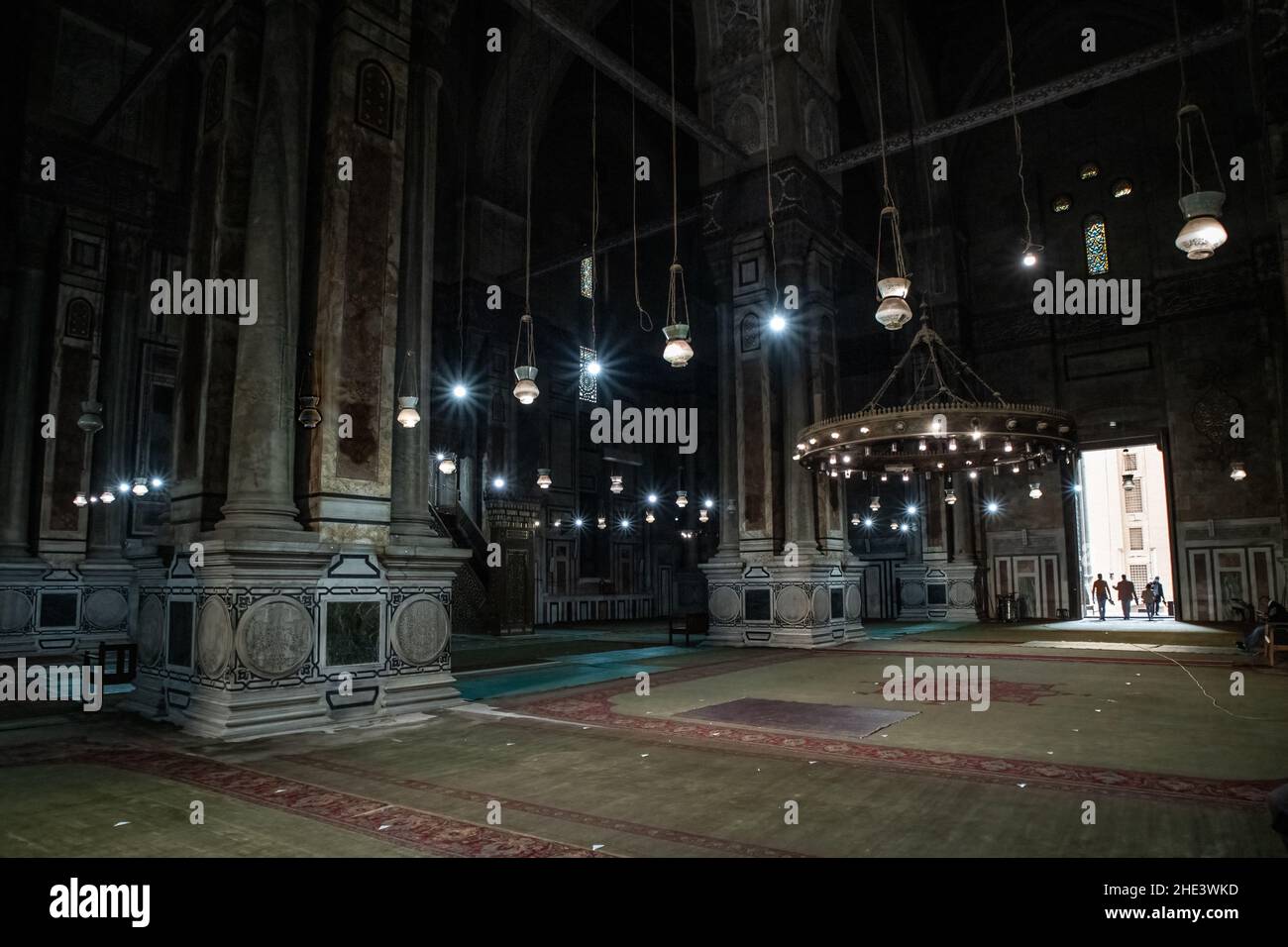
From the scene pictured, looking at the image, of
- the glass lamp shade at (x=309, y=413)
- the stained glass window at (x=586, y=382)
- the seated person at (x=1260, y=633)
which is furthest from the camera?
the stained glass window at (x=586, y=382)

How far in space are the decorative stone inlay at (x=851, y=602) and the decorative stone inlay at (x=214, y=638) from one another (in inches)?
398

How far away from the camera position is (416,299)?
7504mm

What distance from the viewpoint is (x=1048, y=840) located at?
126 inches

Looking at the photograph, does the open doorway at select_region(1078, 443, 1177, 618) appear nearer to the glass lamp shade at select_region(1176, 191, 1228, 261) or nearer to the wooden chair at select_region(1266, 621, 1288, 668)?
the wooden chair at select_region(1266, 621, 1288, 668)

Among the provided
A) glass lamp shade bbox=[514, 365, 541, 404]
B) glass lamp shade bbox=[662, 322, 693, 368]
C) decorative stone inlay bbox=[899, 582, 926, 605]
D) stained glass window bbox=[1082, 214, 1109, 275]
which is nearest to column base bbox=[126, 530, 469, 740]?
glass lamp shade bbox=[514, 365, 541, 404]

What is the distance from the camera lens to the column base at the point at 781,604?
1252 centimetres

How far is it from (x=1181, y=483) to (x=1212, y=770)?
52.8 ft

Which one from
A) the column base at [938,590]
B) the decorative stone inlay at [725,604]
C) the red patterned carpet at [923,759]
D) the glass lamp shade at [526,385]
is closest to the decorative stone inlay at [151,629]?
the red patterned carpet at [923,759]

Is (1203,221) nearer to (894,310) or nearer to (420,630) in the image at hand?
(894,310)

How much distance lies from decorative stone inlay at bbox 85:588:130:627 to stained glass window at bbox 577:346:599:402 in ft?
38.9

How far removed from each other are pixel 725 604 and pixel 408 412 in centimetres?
755

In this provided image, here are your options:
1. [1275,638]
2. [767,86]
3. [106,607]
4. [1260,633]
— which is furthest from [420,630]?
[767,86]

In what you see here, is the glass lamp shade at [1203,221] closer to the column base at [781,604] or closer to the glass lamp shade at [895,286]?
the glass lamp shade at [895,286]
